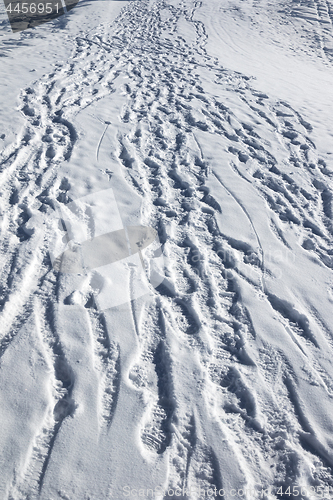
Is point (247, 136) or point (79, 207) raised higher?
point (247, 136)

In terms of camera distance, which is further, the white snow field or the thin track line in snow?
the thin track line in snow

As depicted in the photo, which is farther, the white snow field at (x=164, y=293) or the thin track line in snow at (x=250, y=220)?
the thin track line in snow at (x=250, y=220)

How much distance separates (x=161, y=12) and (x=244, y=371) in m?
11.6

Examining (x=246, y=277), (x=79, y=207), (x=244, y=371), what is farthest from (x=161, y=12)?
(x=244, y=371)

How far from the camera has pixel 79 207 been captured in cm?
354

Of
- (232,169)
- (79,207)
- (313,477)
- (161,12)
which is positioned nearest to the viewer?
(313,477)

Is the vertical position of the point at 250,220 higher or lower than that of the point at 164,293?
higher

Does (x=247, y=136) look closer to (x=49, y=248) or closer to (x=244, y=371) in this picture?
(x=49, y=248)

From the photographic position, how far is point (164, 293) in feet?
9.13

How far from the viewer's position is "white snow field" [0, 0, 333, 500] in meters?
1.90

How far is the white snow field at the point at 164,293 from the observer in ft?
6.24

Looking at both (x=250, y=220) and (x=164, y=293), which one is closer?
(x=164, y=293)

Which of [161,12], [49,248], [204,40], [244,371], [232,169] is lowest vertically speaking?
[244,371]

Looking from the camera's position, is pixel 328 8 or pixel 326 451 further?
pixel 328 8
